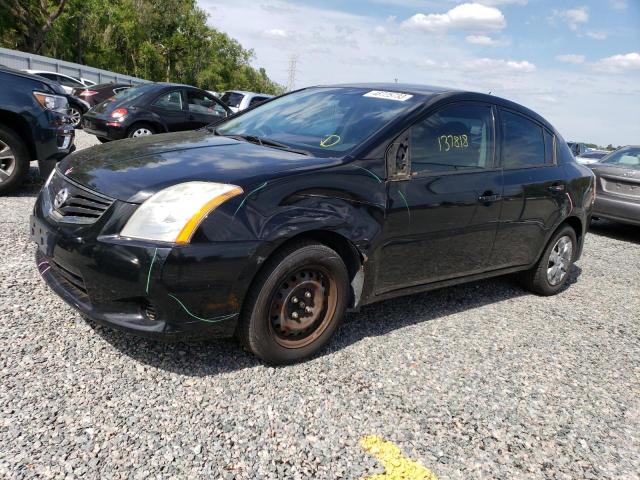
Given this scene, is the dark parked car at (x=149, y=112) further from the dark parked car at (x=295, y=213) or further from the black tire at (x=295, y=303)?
the black tire at (x=295, y=303)

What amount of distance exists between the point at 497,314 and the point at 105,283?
313 centimetres

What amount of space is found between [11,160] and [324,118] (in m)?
4.05

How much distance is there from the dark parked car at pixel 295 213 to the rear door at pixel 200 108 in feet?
24.2

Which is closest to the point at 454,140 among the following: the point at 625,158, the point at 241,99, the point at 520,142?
the point at 520,142

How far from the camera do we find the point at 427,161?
3.65 meters

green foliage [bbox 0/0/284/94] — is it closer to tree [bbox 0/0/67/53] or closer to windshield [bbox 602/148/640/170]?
tree [bbox 0/0/67/53]

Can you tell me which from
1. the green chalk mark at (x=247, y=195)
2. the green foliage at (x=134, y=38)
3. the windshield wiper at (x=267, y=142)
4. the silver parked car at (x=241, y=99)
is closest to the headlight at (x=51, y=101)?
the windshield wiper at (x=267, y=142)

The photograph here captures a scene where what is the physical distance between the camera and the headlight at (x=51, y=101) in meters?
6.17

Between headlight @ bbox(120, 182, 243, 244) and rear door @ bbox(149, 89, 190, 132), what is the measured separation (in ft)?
28.6

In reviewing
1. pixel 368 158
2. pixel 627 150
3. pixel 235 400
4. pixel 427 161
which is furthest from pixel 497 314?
pixel 627 150

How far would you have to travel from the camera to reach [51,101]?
630cm

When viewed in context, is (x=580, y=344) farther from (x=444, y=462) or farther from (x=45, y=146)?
(x=45, y=146)

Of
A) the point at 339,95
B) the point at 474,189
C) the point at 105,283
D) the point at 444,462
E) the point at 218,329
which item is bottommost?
the point at 444,462

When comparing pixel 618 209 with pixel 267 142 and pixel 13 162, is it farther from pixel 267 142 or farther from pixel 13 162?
pixel 13 162
